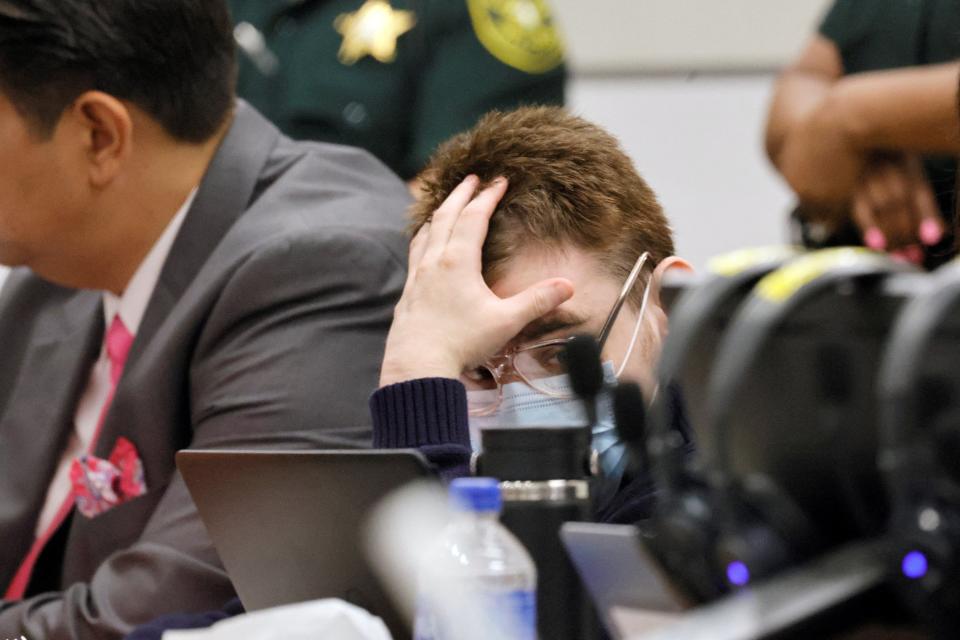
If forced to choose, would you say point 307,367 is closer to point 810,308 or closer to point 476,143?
point 476,143

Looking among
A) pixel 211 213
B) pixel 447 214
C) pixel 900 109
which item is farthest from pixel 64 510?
pixel 900 109

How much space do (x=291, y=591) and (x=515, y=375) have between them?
0.32 meters

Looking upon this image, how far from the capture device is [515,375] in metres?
1.31

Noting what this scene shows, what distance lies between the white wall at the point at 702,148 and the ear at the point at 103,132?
58.9 inches

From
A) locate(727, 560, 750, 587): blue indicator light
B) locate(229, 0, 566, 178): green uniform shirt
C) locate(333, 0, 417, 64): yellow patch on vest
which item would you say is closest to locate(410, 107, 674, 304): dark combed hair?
locate(727, 560, 750, 587): blue indicator light

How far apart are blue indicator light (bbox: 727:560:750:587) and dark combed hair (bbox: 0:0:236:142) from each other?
119 centimetres

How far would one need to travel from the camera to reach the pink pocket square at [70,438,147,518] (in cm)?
161

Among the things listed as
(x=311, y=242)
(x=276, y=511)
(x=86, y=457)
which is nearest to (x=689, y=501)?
(x=276, y=511)

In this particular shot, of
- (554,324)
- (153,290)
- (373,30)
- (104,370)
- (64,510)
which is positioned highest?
(373,30)

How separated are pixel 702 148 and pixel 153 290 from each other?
167 centimetres

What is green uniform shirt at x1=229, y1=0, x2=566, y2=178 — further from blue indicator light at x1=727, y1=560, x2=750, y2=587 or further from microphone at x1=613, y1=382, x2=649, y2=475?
blue indicator light at x1=727, y1=560, x2=750, y2=587

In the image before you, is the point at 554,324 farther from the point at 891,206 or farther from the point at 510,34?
the point at 510,34

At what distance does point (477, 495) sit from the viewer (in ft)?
2.82

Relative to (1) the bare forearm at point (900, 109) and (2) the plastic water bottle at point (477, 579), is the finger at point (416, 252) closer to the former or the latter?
(2) the plastic water bottle at point (477, 579)
